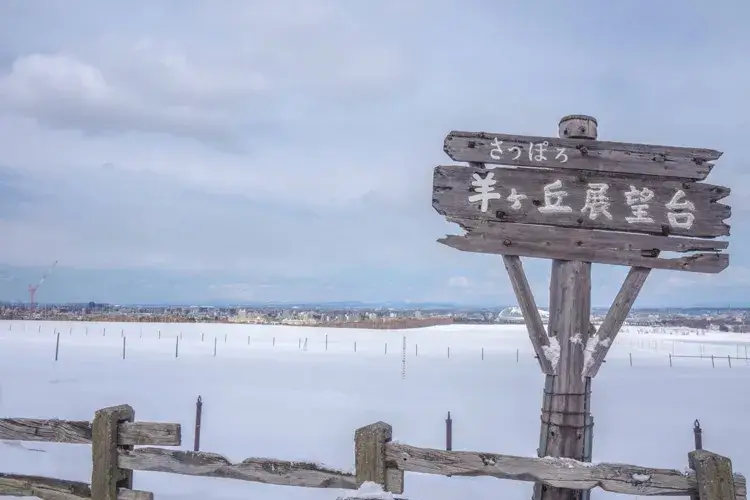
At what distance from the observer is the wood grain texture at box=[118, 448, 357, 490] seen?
→ 14.2 feet

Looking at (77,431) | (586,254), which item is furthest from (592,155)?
(77,431)

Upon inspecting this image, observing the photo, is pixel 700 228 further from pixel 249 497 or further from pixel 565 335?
pixel 249 497

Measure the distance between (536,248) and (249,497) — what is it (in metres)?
5.58

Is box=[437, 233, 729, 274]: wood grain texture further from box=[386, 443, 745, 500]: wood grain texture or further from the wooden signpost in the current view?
box=[386, 443, 745, 500]: wood grain texture

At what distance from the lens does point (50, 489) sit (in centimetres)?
495

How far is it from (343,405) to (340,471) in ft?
39.1

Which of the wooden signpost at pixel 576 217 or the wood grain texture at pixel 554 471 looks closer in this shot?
the wood grain texture at pixel 554 471

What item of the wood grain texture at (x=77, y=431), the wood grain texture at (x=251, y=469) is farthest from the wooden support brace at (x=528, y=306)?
the wood grain texture at (x=77, y=431)

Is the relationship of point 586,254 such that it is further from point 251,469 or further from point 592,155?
point 251,469

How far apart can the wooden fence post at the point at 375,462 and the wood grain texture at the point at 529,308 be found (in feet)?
6.91

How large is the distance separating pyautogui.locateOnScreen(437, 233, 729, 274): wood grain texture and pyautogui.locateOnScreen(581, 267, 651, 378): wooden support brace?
0.13m

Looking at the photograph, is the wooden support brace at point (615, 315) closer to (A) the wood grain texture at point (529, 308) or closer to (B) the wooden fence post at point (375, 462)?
(A) the wood grain texture at point (529, 308)

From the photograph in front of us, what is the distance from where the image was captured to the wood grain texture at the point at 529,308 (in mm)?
5531

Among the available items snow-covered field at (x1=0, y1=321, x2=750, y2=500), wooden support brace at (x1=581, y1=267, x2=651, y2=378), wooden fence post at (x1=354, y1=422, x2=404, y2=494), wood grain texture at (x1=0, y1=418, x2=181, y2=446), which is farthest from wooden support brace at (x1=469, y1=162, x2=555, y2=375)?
wood grain texture at (x1=0, y1=418, x2=181, y2=446)
